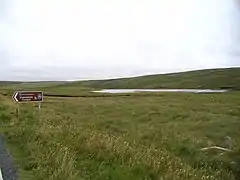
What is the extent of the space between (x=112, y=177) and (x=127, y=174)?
54 centimetres

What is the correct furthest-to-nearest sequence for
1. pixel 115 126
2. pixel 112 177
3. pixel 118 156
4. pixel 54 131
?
pixel 115 126 → pixel 54 131 → pixel 118 156 → pixel 112 177

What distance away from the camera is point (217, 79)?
16438 cm

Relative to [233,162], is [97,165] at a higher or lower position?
higher

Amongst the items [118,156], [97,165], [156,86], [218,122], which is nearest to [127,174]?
[97,165]

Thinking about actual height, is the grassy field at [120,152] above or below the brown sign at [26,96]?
below

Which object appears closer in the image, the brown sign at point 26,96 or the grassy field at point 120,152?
the grassy field at point 120,152

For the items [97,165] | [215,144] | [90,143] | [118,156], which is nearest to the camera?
[97,165]

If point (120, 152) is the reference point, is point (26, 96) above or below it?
above

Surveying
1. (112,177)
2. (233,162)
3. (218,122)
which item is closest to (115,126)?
(218,122)

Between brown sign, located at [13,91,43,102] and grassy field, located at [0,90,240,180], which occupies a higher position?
brown sign, located at [13,91,43,102]

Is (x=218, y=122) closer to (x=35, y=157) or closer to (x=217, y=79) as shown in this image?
(x=35, y=157)

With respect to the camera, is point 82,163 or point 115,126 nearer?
point 82,163

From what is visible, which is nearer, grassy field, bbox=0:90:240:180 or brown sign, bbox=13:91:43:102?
grassy field, bbox=0:90:240:180

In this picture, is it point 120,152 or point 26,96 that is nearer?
point 120,152
